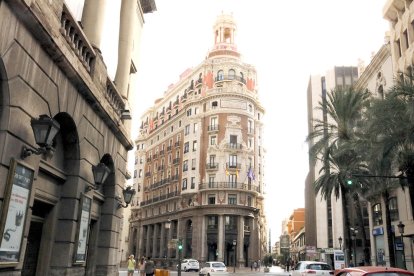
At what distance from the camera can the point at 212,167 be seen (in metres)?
63.2

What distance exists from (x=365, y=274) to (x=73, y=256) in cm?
691

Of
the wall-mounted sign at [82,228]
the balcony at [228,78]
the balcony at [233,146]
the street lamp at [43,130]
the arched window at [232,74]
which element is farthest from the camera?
the arched window at [232,74]

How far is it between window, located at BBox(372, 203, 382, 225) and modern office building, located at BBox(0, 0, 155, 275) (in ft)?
86.3

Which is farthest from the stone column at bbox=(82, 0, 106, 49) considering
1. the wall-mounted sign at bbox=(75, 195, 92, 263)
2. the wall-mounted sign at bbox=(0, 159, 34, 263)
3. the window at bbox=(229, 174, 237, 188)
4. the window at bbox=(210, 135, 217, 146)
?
the window at bbox=(210, 135, 217, 146)

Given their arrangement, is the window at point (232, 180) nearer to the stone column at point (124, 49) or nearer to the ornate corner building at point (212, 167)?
the ornate corner building at point (212, 167)

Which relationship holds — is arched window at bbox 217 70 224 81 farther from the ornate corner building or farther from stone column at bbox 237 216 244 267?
stone column at bbox 237 216 244 267

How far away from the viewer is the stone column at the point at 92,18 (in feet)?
38.0

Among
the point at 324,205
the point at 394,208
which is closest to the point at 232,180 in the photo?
the point at 324,205

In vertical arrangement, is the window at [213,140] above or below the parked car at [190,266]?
above

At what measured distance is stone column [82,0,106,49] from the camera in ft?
38.0

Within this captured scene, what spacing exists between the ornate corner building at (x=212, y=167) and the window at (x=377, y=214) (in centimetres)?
2631

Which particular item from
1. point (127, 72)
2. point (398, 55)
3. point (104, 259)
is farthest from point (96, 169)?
point (398, 55)

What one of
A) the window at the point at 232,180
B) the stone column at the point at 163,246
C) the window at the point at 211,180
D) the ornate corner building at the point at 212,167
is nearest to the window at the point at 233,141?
the ornate corner building at the point at 212,167

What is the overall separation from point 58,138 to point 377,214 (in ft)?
104
